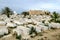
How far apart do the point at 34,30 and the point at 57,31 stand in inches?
70.6

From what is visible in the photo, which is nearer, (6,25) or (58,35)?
(58,35)

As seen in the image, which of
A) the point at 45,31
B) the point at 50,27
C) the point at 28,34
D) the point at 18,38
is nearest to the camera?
the point at 18,38

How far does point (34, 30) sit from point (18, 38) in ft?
5.80

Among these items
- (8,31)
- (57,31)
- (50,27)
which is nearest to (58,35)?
(57,31)

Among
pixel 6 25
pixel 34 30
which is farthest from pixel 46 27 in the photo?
pixel 6 25

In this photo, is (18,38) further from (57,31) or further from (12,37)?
(57,31)

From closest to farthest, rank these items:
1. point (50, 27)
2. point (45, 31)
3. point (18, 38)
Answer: point (18, 38) → point (45, 31) → point (50, 27)

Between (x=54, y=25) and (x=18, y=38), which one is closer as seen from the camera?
(x=18, y=38)

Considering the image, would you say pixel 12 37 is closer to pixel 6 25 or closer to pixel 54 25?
pixel 6 25

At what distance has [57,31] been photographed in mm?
15180

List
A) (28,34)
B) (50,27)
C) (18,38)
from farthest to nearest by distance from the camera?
(50,27), (28,34), (18,38)

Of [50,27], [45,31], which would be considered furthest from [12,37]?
[50,27]

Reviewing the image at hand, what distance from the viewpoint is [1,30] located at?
14156 millimetres

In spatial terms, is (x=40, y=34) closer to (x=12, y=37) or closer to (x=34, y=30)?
(x=34, y=30)
